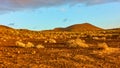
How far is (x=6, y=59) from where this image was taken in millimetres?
24422

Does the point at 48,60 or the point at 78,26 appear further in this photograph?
the point at 78,26

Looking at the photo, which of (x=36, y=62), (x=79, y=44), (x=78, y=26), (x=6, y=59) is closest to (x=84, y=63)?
(x=36, y=62)

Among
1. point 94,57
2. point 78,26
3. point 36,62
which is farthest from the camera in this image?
point 78,26

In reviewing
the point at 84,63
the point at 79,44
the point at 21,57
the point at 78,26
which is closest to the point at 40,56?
the point at 21,57

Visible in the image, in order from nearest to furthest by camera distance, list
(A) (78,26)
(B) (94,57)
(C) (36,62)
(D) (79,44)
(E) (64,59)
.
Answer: (C) (36,62), (E) (64,59), (B) (94,57), (D) (79,44), (A) (78,26)

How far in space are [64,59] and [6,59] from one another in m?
3.85

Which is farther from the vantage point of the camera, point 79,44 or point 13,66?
point 79,44

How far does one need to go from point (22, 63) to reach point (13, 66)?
128 centimetres

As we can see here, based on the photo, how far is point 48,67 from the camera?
74.0 ft

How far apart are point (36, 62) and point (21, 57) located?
2303mm

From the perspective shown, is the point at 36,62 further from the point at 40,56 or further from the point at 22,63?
the point at 40,56

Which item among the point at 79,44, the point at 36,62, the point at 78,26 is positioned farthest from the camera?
the point at 78,26

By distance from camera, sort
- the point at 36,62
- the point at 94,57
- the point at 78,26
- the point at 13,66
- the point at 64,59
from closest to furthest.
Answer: the point at 13,66 < the point at 36,62 < the point at 64,59 < the point at 94,57 < the point at 78,26

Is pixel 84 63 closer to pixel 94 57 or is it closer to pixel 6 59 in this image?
pixel 94 57
